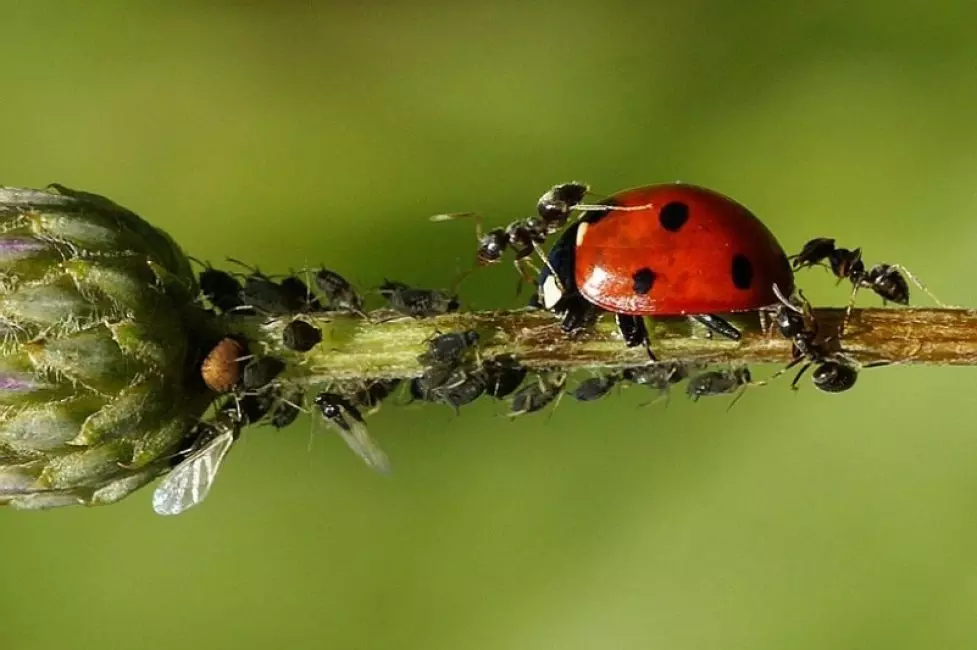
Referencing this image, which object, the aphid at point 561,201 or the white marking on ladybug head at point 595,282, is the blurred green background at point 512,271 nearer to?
the aphid at point 561,201

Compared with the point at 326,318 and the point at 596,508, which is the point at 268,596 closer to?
the point at 596,508

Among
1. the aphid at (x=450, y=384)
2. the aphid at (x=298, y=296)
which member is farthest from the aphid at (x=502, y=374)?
the aphid at (x=298, y=296)

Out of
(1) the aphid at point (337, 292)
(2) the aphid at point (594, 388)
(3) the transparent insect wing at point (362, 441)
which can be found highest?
(1) the aphid at point (337, 292)

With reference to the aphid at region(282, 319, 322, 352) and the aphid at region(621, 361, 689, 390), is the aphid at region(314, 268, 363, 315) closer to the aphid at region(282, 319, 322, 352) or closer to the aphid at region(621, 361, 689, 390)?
the aphid at region(282, 319, 322, 352)

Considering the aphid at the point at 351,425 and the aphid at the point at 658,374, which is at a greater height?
the aphid at the point at 658,374

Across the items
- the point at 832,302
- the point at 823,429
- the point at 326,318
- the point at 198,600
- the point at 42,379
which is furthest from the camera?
the point at 198,600

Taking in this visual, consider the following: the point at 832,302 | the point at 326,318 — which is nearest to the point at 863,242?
the point at 832,302

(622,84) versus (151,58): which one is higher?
(622,84)
